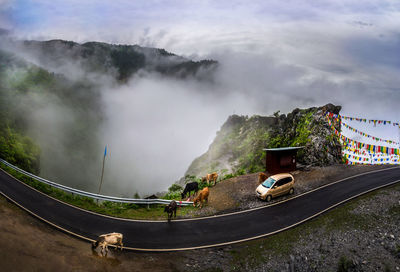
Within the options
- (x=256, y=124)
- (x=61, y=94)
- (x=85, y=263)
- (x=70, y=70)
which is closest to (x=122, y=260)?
(x=85, y=263)

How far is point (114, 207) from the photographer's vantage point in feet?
84.9

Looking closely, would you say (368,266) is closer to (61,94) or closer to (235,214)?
(235,214)

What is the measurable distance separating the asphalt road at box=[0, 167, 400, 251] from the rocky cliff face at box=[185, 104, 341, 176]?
314 inches

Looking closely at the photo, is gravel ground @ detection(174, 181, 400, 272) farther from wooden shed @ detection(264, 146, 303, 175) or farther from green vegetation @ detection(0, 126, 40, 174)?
green vegetation @ detection(0, 126, 40, 174)

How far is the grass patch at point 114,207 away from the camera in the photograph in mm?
24188

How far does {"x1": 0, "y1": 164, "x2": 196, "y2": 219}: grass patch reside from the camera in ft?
79.4

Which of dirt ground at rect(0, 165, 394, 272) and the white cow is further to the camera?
the white cow

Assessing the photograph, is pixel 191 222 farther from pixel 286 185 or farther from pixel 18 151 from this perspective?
pixel 18 151

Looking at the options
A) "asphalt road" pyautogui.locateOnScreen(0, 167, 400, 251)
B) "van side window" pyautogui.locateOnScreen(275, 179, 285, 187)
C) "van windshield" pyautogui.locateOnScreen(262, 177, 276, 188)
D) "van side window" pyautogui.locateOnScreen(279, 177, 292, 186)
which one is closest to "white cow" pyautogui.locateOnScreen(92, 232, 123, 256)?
"asphalt road" pyautogui.locateOnScreen(0, 167, 400, 251)

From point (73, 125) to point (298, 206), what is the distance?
10630 centimetres

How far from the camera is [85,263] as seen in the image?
1612cm

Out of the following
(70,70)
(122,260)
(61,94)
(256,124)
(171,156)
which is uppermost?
(70,70)

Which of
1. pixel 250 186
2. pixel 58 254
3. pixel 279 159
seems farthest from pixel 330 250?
pixel 58 254

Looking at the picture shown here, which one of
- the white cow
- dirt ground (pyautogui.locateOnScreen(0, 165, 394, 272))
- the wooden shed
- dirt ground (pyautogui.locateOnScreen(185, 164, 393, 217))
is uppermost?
the wooden shed
